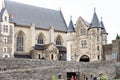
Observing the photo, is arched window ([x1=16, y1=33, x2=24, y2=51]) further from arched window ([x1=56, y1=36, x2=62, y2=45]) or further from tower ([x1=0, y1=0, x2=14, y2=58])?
arched window ([x1=56, y1=36, x2=62, y2=45])

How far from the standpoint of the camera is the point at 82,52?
74.2 m

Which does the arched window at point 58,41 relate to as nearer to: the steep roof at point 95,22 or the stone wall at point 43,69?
the steep roof at point 95,22

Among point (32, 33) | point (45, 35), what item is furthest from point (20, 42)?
point (45, 35)

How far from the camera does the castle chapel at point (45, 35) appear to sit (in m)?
74.1

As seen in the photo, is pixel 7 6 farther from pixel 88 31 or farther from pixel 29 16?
pixel 88 31

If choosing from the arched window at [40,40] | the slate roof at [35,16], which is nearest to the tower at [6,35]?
the slate roof at [35,16]

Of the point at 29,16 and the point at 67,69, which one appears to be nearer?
the point at 67,69

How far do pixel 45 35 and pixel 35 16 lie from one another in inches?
206

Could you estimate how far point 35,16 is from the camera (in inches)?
3369

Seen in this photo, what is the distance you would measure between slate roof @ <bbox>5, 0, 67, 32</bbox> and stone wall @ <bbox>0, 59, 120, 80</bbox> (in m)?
33.9

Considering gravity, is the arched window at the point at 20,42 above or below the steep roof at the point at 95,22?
below

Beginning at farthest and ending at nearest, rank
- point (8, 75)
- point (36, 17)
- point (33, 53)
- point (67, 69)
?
point (36, 17)
point (33, 53)
point (67, 69)
point (8, 75)

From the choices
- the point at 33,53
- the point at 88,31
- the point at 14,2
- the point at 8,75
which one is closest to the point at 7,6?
the point at 14,2

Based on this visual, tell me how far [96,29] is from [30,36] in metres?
Result: 16.3
